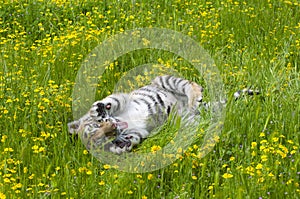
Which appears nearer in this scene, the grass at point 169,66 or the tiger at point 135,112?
the grass at point 169,66

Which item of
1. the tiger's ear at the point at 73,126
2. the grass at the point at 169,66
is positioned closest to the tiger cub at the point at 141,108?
the tiger's ear at the point at 73,126

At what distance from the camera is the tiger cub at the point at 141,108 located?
5121mm

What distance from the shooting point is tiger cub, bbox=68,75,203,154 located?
512cm

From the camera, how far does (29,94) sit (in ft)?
17.8

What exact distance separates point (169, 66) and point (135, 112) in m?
0.99

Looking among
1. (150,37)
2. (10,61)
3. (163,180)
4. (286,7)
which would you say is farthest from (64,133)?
(286,7)

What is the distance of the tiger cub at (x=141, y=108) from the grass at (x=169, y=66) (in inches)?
8.7

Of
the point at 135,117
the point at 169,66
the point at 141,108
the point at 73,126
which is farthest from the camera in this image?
the point at 169,66

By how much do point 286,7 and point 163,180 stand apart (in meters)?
4.77

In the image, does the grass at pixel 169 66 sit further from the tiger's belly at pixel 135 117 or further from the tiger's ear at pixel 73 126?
the tiger's belly at pixel 135 117

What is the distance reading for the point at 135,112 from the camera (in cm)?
554

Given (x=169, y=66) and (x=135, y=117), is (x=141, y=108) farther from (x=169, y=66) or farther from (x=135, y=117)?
(x=169, y=66)

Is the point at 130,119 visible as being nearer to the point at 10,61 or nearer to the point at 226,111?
the point at 226,111

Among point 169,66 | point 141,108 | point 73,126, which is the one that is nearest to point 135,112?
point 141,108
